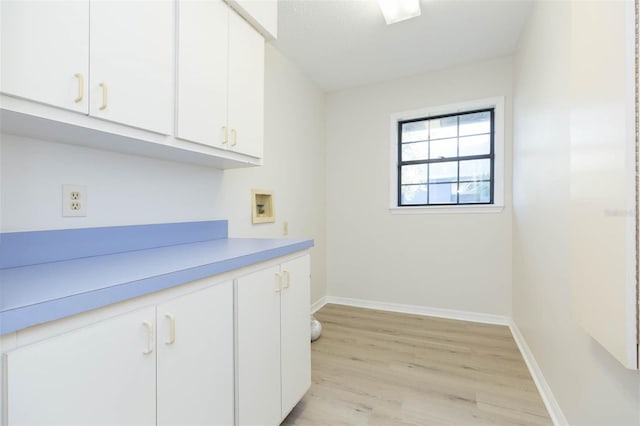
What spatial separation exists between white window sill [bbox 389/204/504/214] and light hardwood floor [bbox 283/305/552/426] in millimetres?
1104

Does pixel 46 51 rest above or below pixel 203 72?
Result: below

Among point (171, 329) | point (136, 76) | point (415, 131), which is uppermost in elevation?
point (415, 131)

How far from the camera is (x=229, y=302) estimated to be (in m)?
1.11

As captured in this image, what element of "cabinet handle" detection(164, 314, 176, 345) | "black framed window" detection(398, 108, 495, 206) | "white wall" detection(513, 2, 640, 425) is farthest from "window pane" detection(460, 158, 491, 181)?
"cabinet handle" detection(164, 314, 176, 345)

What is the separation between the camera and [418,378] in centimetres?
194

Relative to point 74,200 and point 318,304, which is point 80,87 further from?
point 318,304

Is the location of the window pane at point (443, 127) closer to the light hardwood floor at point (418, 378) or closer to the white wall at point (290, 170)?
the white wall at point (290, 170)

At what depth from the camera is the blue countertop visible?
23.7 inches

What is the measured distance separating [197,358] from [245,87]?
1391mm

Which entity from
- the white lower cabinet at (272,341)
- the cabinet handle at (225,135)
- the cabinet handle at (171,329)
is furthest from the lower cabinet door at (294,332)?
the cabinet handle at (225,135)

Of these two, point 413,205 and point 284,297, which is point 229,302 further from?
point 413,205

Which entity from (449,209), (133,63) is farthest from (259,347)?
(449,209)

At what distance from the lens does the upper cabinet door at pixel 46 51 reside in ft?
2.60

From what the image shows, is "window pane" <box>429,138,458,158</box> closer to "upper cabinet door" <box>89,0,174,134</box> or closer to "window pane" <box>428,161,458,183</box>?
"window pane" <box>428,161,458,183</box>
